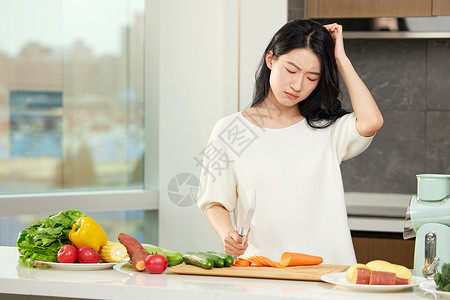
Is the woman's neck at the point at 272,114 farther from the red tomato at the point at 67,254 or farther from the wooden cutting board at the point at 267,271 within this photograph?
the red tomato at the point at 67,254

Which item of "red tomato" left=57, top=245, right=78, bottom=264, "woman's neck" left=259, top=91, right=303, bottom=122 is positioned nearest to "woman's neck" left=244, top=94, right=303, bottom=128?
"woman's neck" left=259, top=91, right=303, bottom=122

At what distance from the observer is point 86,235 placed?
1.73m

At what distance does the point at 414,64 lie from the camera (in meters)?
3.49

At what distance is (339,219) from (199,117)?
4.95 feet

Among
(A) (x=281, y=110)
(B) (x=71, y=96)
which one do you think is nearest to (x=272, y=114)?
(A) (x=281, y=110)

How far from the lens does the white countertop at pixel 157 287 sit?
140 cm

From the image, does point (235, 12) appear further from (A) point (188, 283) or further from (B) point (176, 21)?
(A) point (188, 283)

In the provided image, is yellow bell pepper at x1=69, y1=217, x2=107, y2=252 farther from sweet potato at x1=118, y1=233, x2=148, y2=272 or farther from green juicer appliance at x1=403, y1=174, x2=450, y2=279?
green juicer appliance at x1=403, y1=174, x2=450, y2=279

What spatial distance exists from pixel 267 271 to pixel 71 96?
2120 millimetres

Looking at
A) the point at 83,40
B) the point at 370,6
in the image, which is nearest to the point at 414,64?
the point at 370,6

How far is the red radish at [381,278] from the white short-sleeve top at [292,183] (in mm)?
610

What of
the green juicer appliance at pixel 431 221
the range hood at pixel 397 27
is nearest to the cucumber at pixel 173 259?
the green juicer appliance at pixel 431 221

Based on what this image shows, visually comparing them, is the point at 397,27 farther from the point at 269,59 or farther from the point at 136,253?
the point at 136,253

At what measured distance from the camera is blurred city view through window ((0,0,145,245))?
10.6 feet
